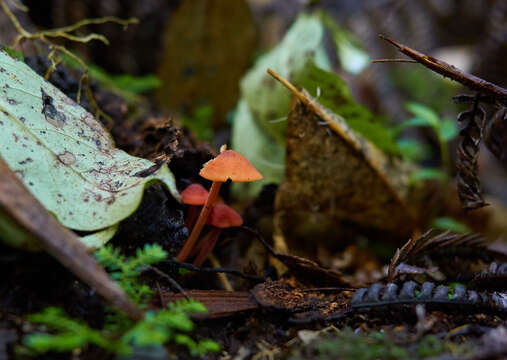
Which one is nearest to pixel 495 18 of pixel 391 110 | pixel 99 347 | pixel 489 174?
pixel 391 110

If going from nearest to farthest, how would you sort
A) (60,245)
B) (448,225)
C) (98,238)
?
1. (60,245)
2. (98,238)
3. (448,225)

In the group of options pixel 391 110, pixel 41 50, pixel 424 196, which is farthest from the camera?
pixel 391 110

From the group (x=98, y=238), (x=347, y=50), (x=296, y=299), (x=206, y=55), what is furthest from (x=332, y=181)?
(x=206, y=55)

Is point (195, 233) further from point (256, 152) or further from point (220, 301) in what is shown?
point (256, 152)

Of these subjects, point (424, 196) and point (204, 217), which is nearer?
point (204, 217)

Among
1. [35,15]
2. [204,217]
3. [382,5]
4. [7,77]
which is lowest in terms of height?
[204,217]

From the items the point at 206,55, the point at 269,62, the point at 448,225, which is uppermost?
the point at 206,55

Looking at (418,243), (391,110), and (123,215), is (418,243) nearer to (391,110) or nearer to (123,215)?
(123,215)

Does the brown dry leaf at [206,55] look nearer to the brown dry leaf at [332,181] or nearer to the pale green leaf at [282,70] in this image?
the pale green leaf at [282,70]
